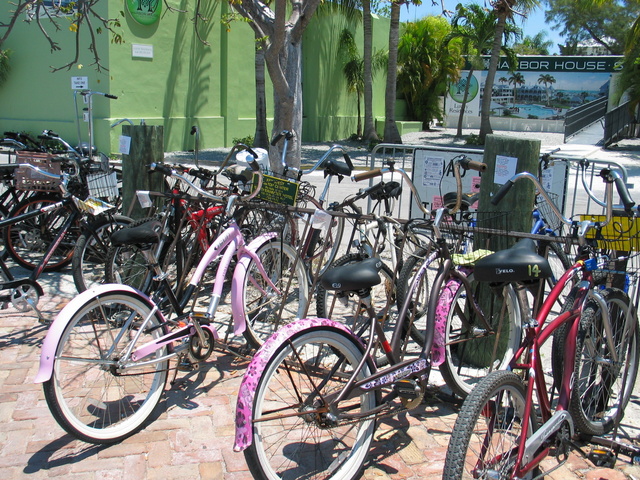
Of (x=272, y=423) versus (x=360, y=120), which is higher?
(x=360, y=120)

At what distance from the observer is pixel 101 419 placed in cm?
360

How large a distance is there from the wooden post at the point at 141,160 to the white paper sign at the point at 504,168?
306 centimetres

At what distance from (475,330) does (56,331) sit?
92.3 inches

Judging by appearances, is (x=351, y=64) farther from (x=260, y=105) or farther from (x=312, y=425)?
(x=312, y=425)

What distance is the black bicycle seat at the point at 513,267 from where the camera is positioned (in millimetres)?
2881

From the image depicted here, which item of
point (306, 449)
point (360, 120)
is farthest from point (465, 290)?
point (360, 120)

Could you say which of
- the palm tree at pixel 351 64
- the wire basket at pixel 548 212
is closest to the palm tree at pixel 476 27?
the palm tree at pixel 351 64

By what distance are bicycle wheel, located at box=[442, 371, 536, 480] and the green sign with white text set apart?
628 inches

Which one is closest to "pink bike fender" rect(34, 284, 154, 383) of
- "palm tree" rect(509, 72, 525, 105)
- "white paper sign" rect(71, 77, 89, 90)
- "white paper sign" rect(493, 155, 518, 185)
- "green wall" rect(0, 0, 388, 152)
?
"white paper sign" rect(493, 155, 518, 185)

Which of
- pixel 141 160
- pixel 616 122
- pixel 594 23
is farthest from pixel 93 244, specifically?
pixel 594 23

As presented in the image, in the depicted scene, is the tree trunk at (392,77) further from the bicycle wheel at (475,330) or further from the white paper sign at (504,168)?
the bicycle wheel at (475,330)

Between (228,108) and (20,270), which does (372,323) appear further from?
(228,108)

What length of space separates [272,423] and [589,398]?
1.80 metres

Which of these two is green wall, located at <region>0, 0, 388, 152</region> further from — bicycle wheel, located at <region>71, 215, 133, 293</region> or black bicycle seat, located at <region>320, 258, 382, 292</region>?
black bicycle seat, located at <region>320, 258, 382, 292</region>
